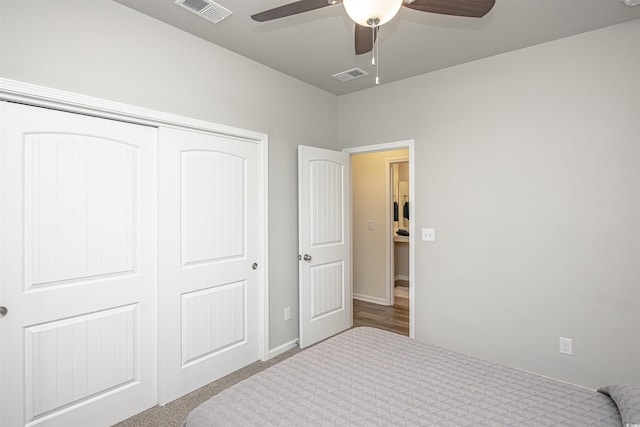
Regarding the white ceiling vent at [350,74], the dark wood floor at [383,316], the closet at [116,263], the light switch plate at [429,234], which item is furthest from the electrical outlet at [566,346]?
the white ceiling vent at [350,74]

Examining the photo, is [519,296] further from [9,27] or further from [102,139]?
[9,27]

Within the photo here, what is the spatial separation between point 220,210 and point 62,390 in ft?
4.78

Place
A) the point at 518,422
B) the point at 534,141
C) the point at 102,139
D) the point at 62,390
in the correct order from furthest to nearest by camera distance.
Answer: the point at 534,141 → the point at 102,139 → the point at 62,390 → the point at 518,422

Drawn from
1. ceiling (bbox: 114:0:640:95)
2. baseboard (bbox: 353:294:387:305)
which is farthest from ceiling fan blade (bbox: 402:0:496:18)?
baseboard (bbox: 353:294:387:305)

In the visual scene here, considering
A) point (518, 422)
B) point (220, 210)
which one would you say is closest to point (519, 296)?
point (518, 422)

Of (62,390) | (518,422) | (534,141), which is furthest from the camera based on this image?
(534,141)

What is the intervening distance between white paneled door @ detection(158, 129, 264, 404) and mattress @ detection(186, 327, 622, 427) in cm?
113

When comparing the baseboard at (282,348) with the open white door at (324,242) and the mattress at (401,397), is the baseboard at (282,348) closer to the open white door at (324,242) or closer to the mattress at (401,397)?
the open white door at (324,242)

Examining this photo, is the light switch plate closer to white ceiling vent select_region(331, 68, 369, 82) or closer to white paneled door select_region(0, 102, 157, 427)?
white ceiling vent select_region(331, 68, 369, 82)

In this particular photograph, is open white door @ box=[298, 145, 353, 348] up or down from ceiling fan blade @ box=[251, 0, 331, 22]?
down

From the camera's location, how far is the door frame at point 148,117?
1.71 m

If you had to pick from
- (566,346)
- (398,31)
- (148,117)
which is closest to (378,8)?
(398,31)

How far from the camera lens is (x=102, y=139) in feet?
6.65

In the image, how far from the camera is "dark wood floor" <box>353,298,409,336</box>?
3.90 meters
